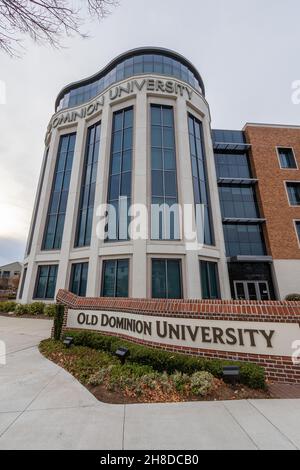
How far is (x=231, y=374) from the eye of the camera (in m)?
4.56

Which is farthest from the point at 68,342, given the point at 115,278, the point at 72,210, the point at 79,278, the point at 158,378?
the point at 72,210

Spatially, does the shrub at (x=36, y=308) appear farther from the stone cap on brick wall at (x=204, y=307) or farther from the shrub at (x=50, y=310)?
the stone cap on brick wall at (x=204, y=307)

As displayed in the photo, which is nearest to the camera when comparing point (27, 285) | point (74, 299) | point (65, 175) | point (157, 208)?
point (74, 299)

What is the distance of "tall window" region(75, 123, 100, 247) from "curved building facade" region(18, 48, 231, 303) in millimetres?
95

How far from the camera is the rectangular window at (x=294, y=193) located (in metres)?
21.0

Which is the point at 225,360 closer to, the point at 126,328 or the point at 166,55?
the point at 126,328

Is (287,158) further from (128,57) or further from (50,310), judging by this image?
(50,310)

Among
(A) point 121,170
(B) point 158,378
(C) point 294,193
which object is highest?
(C) point 294,193

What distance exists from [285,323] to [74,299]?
7.77 m

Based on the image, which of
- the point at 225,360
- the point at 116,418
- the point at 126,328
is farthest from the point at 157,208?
the point at 116,418

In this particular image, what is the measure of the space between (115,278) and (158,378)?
33.2ft

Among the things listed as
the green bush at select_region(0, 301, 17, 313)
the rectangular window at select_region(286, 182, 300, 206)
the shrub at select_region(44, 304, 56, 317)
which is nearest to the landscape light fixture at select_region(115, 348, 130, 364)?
the shrub at select_region(44, 304, 56, 317)

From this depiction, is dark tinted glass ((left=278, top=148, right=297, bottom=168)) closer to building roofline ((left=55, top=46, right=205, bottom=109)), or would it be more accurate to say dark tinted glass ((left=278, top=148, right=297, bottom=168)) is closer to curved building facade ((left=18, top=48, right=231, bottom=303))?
curved building facade ((left=18, top=48, right=231, bottom=303))
